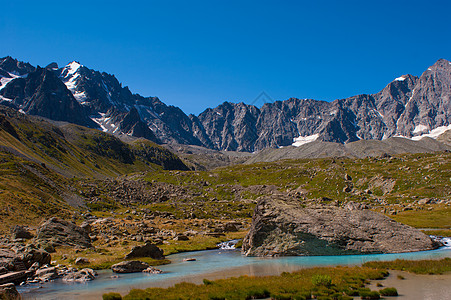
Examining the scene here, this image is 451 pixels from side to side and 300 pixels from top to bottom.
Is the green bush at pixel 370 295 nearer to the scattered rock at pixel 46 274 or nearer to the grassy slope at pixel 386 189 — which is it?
Answer: the scattered rock at pixel 46 274

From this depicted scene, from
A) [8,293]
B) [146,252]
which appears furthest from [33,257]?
[146,252]

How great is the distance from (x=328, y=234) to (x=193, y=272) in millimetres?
26186

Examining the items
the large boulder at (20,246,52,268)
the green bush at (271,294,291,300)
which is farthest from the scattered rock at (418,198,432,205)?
the large boulder at (20,246,52,268)

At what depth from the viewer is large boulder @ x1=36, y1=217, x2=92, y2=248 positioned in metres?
56.3

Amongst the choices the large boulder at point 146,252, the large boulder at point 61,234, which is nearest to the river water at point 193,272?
the large boulder at point 146,252

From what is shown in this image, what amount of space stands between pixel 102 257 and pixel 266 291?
3695 cm

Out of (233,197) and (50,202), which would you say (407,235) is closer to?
(50,202)

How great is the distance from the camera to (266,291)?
27.7 metres

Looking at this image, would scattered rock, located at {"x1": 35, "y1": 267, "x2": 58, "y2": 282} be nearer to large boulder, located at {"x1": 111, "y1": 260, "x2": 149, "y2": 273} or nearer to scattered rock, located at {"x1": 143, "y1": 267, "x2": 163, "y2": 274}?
large boulder, located at {"x1": 111, "y1": 260, "x2": 149, "y2": 273}

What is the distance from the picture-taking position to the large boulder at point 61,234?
56281 mm

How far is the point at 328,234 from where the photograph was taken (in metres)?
52.1

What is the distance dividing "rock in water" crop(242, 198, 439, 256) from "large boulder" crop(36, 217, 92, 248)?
36237mm

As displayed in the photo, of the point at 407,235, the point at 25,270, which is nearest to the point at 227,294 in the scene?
the point at 25,270

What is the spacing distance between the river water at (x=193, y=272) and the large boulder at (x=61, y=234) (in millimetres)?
18731
